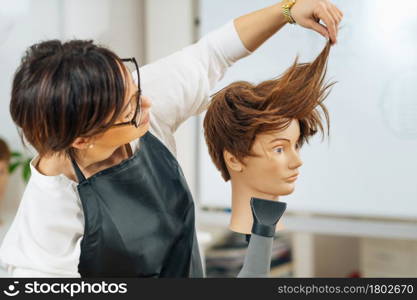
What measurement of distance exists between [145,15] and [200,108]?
0.71m

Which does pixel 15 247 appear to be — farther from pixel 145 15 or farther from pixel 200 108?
pixel 145 15

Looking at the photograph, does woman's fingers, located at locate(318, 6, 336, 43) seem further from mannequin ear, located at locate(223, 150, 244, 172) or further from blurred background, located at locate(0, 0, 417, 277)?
blurred background, located at locate(0, 0, 417, 277)

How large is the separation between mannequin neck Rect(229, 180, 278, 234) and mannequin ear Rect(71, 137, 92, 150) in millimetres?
299

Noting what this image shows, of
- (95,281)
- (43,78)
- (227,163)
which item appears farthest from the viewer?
(227,163)

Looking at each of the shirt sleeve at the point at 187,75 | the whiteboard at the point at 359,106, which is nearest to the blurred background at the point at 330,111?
the whiteboard at the point at 359,106

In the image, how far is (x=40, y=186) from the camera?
78cm

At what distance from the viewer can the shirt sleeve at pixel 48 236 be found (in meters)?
0.78

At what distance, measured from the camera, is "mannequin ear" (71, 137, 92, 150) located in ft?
2.43

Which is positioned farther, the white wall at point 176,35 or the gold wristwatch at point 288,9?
the white wall at point 176,35

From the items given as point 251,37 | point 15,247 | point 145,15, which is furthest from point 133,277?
point 145,15

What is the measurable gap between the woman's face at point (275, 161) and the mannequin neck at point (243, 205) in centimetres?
2

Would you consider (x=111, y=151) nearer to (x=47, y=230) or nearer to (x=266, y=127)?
(x=47, y=230)

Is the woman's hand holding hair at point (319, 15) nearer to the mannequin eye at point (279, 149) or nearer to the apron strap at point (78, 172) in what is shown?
the mannequin eye at point (279, 149)

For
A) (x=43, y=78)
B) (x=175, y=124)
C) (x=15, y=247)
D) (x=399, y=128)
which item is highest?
(x=43, y=78)
